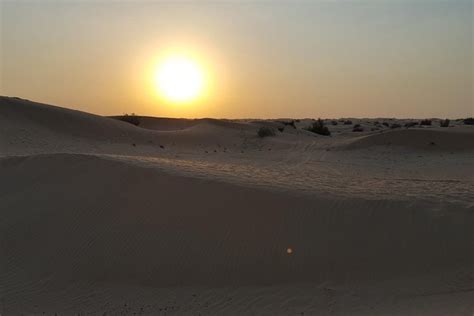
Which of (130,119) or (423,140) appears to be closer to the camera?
Answer: (423,140)

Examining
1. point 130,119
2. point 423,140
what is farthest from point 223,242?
point 130,119

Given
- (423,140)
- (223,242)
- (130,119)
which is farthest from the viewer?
(130,119)

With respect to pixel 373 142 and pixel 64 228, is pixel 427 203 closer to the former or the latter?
pixel 64 228

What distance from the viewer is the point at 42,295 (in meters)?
6.73

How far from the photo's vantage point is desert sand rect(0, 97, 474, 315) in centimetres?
629

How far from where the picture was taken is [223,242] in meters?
7.71

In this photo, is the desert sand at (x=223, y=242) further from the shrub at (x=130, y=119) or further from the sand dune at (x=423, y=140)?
the shrub at (x=130, y=119)

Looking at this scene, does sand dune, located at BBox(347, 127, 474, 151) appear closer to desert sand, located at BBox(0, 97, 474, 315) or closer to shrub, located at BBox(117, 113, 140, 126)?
desert sand, located at BBox(0, 97, 474, 315)

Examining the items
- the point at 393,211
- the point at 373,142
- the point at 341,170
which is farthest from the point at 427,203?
the point at 373,142

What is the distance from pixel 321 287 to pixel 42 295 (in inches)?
154

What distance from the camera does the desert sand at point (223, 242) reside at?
629 cm

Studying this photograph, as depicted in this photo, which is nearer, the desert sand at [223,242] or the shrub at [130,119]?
the desert sand at [223,242]

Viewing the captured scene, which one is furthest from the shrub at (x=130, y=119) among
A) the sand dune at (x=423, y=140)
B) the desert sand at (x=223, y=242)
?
the desert sand at (x=223, y=242)

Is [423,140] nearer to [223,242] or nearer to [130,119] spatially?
[223,242]
